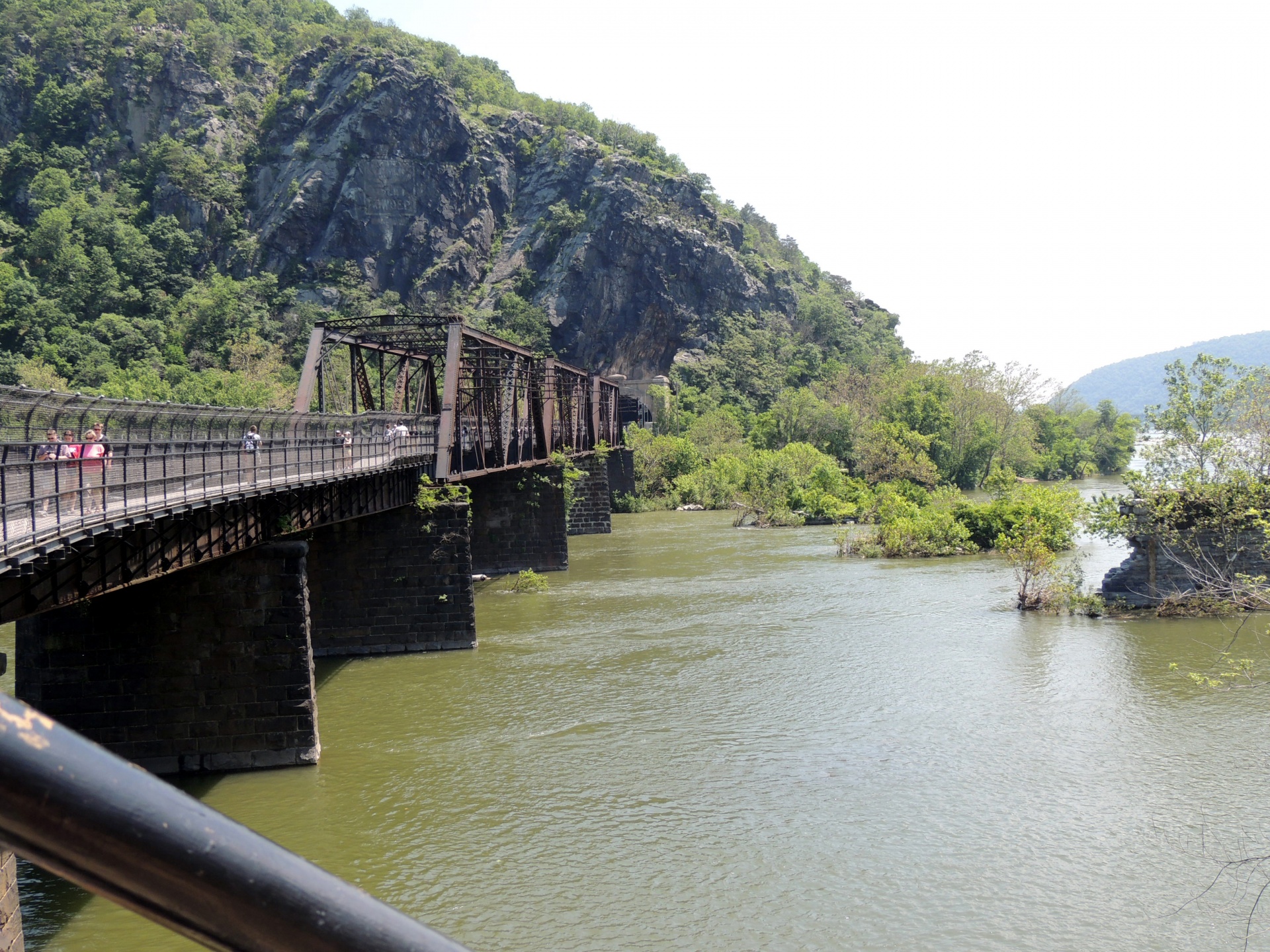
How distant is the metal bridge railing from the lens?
420 inches

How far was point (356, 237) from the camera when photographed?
11356 cm

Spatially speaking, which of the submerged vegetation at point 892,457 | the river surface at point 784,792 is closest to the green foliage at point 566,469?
the submerged vegetation at point 892,457

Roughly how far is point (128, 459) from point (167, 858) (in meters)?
13.2

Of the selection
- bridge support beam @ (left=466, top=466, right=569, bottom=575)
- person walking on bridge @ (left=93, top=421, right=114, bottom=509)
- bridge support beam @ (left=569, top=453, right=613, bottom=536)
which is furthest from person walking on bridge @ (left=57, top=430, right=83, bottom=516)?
bridge support beam @ (left=569, top=453, right=613, bottom=536)

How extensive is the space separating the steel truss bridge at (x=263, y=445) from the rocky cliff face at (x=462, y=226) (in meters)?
72.4

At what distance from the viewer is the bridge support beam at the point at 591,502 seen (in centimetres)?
5756

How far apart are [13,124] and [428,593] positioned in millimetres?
119019

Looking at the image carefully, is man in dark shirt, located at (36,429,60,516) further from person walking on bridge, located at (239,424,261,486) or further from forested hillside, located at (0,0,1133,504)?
forested hillside, located at (0,0,1133,504)

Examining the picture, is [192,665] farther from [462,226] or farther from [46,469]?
[462,226]

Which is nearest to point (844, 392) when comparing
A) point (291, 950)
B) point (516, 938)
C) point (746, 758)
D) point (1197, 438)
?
point (1197, 438)

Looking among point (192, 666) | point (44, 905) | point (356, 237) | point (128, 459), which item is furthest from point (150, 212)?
point (44, 905)

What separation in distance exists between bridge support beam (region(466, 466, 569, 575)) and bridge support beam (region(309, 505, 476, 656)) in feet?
45.7

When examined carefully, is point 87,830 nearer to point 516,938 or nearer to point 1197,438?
point 516,938

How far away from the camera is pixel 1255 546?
91.2 ft
